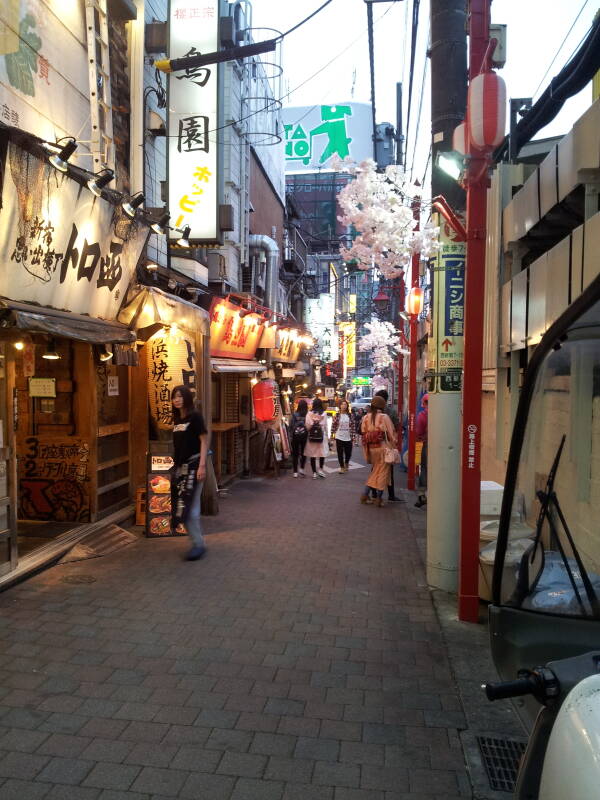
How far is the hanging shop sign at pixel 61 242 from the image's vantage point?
5.43m

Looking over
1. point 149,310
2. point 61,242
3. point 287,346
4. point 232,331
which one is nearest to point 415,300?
point 232,331

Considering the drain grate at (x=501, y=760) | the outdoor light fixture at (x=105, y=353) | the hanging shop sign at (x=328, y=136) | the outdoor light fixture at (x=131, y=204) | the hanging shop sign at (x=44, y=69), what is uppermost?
the hanging shop sign at (x=328, y=136)

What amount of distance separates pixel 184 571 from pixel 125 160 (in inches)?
257

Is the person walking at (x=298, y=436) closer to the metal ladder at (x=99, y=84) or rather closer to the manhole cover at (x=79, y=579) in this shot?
the metal ladder at (x=99, y=84)

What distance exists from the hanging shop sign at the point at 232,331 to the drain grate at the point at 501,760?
892 centimetres

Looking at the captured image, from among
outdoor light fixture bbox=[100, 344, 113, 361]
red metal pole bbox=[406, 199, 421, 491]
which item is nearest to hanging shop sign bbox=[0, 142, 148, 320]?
outdoor light fixture bbox=[100, 344, 113, 361]

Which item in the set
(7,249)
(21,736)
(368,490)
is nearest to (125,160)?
(7,249)

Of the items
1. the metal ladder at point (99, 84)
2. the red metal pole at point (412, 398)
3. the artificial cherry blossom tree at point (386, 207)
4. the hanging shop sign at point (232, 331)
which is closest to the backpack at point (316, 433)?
the red metal pole at point (412, 398)

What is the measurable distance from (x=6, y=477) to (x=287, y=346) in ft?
46.9

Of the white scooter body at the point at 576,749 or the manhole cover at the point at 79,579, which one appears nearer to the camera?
the white scooter body at the point at 576,749

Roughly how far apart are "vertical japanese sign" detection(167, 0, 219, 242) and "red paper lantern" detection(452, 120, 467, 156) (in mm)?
4934

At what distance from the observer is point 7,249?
214 inches

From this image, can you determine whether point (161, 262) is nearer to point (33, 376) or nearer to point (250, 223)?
point (33, 376)

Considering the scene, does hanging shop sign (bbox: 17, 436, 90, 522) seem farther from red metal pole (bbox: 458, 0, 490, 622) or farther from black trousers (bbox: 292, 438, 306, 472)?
black trousers (bbox: 292, 438, 306, 472)
